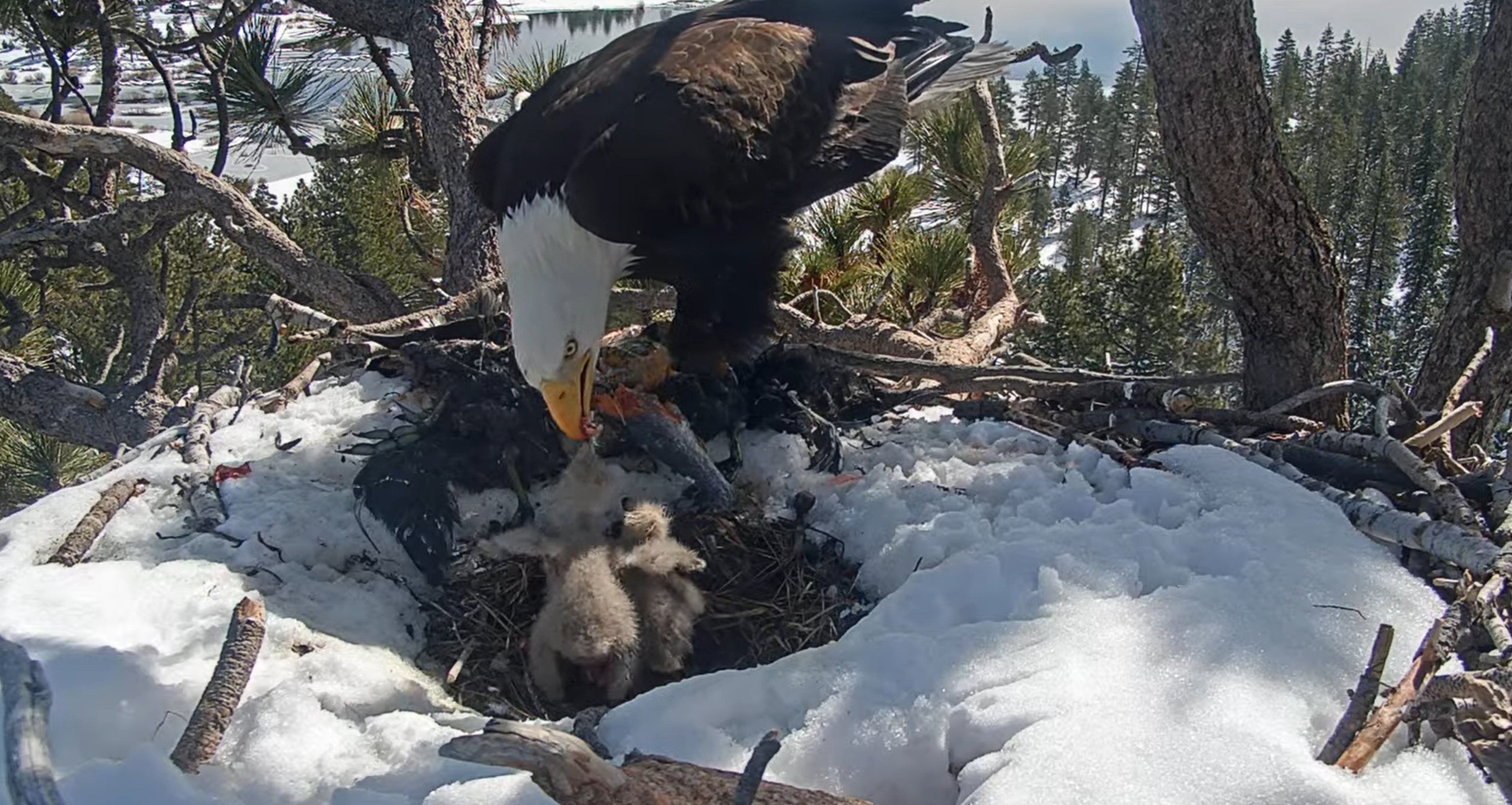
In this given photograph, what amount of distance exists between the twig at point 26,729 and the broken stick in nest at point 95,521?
15.2 inches

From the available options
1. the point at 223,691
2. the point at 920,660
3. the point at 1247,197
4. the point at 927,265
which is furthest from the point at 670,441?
the point at 927,265

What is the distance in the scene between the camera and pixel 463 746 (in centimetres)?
104

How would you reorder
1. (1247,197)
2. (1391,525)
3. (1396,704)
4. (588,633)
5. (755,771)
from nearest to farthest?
(755,771) < (1396,704) < (1391,525) < (588,633) < (1247,197)

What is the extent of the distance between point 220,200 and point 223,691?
8.59 ft

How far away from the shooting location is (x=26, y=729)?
3.97ft

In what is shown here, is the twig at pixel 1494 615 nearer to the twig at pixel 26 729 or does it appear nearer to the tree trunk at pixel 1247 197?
the tree trunk at pixel 1247 197

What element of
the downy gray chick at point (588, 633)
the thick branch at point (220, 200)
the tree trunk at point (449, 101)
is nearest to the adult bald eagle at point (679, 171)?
the downy gray chick at point (588, 633)

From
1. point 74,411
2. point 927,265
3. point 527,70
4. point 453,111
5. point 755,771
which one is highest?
point 527,70

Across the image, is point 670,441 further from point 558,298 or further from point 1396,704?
point 1396,704

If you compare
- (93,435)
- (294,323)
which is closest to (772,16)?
(294,323)

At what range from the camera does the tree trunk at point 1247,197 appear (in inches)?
94.4

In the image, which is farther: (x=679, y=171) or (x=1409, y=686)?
(x=679, y=171)

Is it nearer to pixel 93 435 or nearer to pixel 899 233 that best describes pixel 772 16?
pixel 899 233

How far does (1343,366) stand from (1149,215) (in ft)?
217
